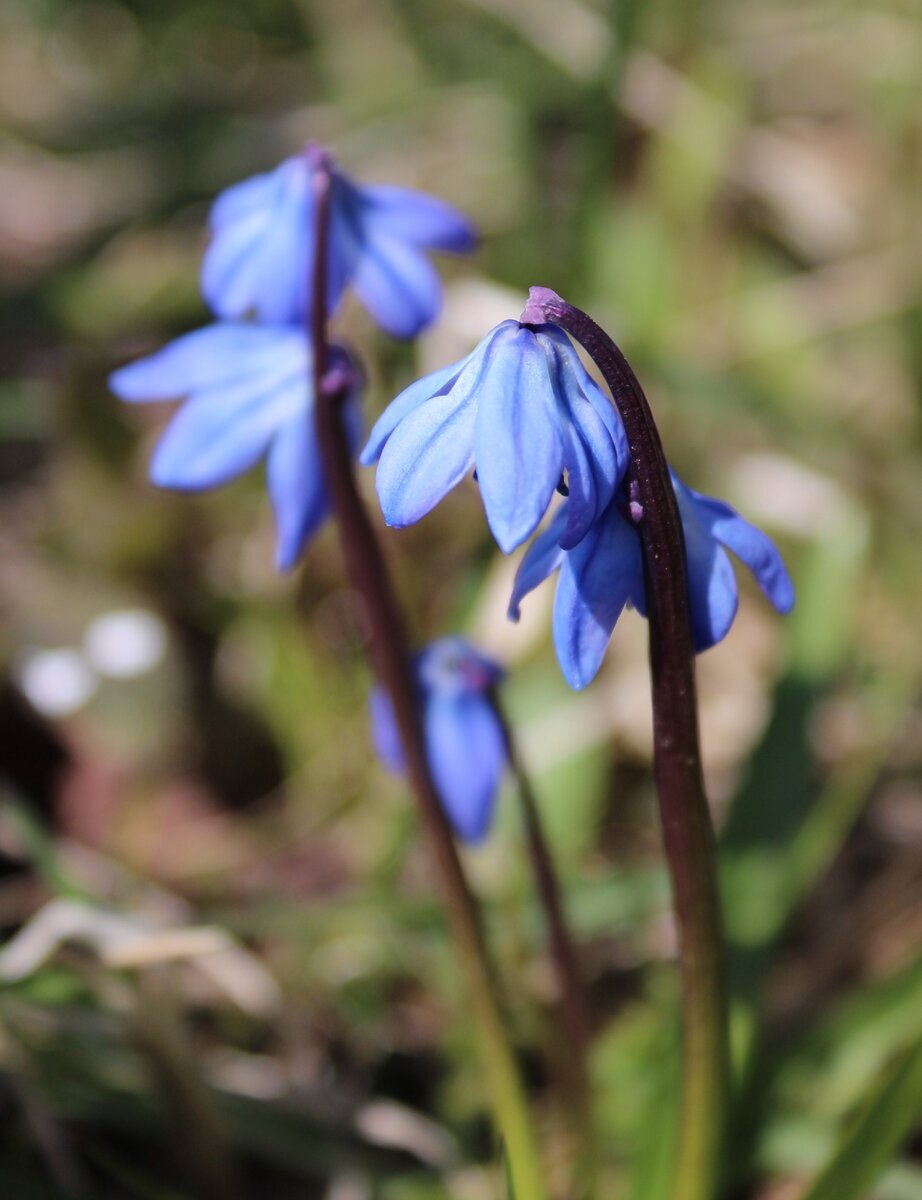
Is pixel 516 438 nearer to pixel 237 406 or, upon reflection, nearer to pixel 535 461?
pixel 535 461

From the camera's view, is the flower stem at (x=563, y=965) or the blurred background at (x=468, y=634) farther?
the blurred background at (x=468, y=634)

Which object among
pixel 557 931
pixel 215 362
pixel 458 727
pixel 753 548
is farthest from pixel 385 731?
pixel 753 548

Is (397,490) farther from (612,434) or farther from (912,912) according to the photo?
(912,912)

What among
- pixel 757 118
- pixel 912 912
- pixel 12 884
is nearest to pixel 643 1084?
pixel 912 912

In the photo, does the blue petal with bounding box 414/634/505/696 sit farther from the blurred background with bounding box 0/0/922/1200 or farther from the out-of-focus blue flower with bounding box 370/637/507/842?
the blurred background with bounding box 0/0/922/1200

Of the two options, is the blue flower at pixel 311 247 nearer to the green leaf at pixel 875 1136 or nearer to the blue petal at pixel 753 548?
the blue petal at pixel 753 548

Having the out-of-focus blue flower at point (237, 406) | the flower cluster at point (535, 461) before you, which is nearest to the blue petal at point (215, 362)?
the out-of-focus blue flower at point (237, 406)
